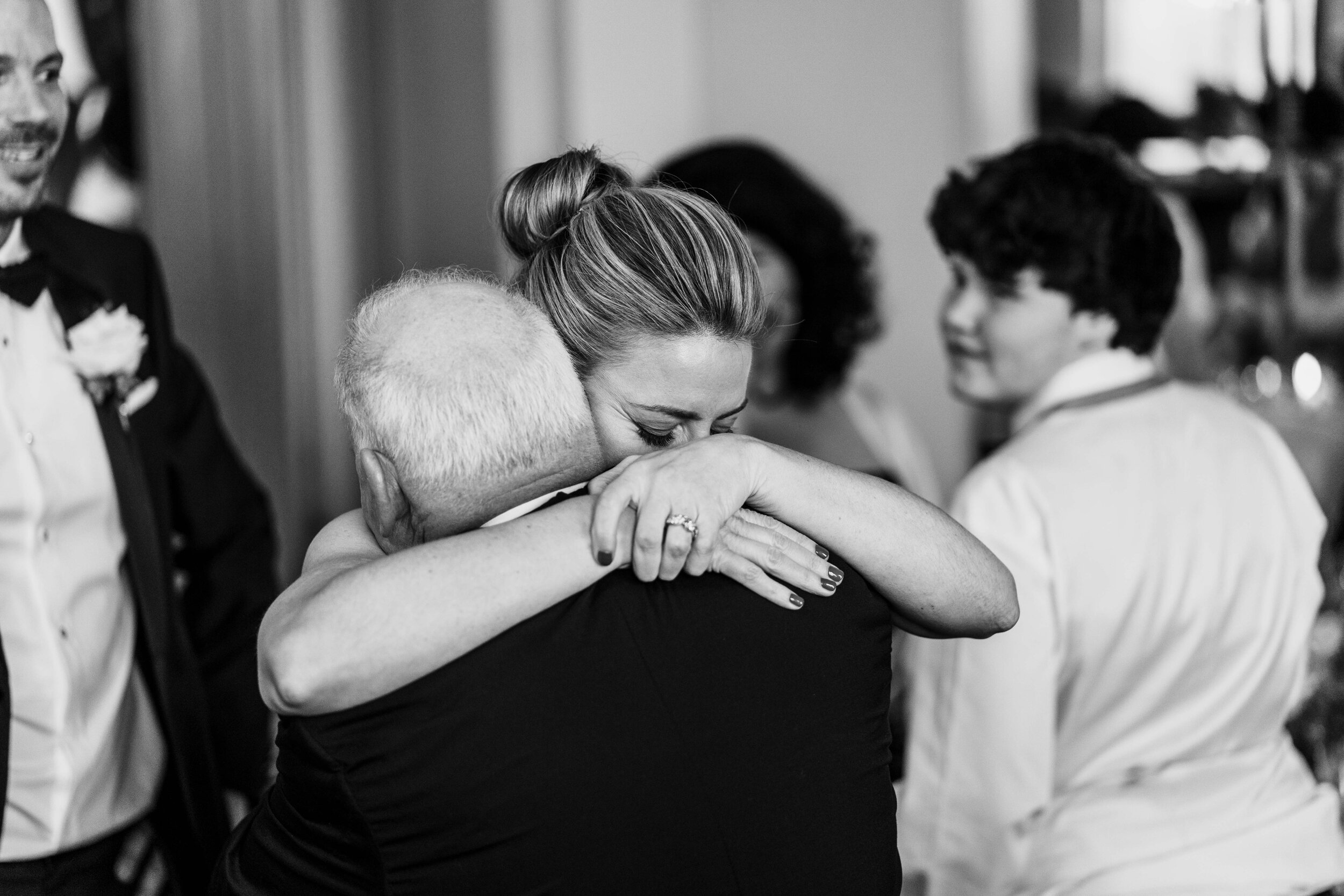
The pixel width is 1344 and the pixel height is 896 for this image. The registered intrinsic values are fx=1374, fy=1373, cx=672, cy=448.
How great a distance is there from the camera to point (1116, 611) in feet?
6.17

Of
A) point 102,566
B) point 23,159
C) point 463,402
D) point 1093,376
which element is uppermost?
point 23,159

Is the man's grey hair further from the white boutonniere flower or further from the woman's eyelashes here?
the white boutonniere flower

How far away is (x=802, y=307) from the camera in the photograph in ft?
10.1

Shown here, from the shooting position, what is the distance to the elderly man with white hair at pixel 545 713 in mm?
1143

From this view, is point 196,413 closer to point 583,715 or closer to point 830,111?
point 583,715

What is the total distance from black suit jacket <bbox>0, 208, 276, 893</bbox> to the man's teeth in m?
0.22

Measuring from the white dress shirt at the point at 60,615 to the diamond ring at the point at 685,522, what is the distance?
104 centimetres

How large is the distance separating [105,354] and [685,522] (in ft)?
3.61

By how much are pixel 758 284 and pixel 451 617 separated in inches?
20.5

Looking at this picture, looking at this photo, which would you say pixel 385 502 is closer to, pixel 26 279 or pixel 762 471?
pixel 762 471

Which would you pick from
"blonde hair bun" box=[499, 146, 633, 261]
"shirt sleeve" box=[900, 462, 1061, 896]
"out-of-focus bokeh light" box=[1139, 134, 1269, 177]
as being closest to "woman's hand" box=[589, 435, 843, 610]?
"blonde hair bun" box=[499, 146, 633, 261]

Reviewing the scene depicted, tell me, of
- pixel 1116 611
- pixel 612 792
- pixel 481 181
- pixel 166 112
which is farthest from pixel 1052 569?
pixel 166 112

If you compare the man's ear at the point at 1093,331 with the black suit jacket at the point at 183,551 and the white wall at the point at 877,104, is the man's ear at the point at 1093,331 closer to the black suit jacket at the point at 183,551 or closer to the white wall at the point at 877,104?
the black suit jacket at the point at 183,551

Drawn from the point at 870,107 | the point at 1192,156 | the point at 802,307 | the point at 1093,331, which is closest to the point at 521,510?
the point at 1093,331
